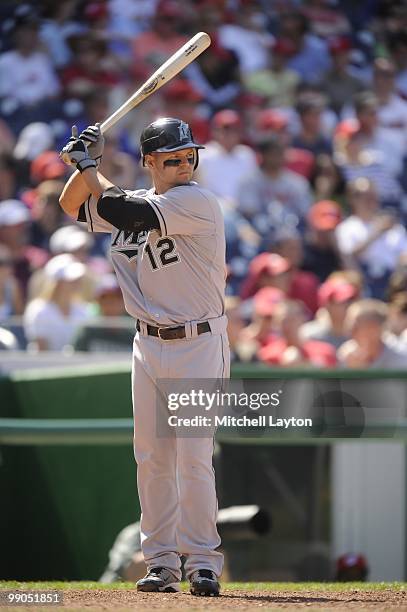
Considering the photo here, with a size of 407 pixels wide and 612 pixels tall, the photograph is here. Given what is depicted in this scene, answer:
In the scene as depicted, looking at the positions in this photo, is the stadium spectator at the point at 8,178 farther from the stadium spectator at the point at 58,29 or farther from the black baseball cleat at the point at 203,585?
the black baseball cleat at the point at 203,585

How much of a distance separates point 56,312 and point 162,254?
3.94m

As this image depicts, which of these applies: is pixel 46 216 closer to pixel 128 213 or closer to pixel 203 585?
pixel 128 213

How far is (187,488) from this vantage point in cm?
451

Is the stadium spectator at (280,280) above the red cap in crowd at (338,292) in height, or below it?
below

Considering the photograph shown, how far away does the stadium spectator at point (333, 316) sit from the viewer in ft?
28.0

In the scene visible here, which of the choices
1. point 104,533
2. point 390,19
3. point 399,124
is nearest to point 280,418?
point 104,533

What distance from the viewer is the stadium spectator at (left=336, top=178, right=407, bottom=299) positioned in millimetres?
10547

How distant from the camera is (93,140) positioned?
4.80 metres

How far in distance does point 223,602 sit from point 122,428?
2.18m

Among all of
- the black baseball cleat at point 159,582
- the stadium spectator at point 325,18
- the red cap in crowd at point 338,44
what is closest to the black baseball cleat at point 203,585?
the black baseball cleat at point 159,582

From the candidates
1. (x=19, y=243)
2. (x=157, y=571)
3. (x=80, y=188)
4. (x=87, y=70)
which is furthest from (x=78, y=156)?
(x=87, y=70)

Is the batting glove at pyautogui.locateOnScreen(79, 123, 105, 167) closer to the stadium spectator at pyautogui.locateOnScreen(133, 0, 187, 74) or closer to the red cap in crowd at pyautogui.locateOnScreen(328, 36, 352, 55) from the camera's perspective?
the stadium spectator at pyautogui.locateOnScreen(133, 0, 187, 74)

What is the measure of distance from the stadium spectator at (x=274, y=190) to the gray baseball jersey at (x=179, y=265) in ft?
20.3

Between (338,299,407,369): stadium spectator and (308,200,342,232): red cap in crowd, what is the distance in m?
2.64
